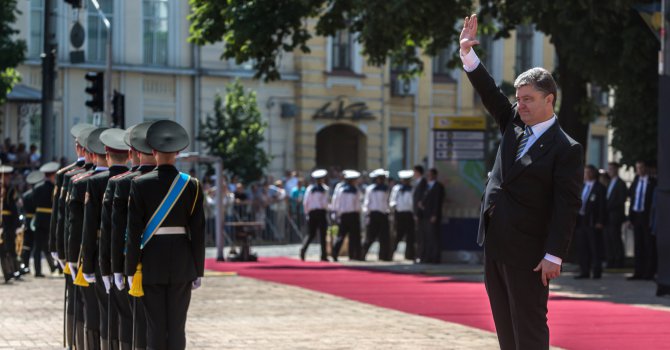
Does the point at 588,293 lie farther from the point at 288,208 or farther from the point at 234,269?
the point at 288,208

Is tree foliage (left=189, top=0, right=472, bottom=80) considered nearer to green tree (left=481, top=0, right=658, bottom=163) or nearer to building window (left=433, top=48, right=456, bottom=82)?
green tree (left=481, top=0, right=658, bottom=163)

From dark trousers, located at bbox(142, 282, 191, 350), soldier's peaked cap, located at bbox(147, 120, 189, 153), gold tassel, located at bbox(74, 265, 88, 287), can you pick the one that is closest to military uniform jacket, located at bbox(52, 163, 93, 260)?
gold tassel, located at bbox(74, 265, 88, 287)

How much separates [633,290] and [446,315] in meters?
5.44

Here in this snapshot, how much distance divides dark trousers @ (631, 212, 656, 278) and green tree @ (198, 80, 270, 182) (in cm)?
1937

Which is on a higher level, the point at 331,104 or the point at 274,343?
the point at 331,104

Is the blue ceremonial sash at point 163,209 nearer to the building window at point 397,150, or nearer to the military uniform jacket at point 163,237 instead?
the military uniform jacket at point 163,237

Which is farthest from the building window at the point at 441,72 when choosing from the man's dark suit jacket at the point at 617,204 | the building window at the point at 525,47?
the man's dark suit jacket at the point at 617,204

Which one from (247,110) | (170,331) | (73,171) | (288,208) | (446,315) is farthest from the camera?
(247,110)

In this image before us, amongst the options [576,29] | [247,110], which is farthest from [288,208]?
[576,29]

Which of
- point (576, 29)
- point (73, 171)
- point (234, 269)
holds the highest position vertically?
point (576, 29)

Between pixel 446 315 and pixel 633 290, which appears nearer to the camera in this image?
pixel 446 315

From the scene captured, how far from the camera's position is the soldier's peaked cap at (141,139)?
33.7 feet

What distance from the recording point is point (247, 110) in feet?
143

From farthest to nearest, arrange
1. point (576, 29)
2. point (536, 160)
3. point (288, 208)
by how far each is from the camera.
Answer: point (288, 208) → point (576, 29) → point (536, 160)
